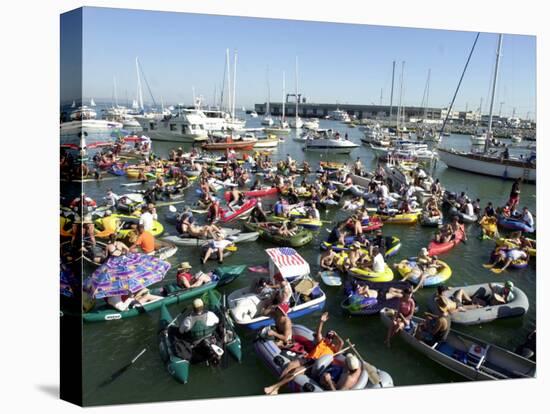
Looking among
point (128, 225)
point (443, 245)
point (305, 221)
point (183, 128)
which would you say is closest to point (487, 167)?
point (443, 245)

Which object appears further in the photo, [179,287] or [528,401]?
[179,287]

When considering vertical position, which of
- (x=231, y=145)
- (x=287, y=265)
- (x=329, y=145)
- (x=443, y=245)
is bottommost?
(x=443, y=245)

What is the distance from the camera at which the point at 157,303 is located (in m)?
10.3

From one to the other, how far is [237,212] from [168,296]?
722 cm

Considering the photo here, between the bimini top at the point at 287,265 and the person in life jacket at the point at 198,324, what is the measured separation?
2.32 metres

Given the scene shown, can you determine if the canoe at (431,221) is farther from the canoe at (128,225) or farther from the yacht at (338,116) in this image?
the yacht at (338,116)

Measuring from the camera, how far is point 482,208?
21812 millimetres

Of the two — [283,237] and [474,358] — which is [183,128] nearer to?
[283,237]

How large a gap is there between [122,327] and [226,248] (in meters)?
4.81

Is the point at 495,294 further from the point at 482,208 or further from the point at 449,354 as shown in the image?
the point at 482,208

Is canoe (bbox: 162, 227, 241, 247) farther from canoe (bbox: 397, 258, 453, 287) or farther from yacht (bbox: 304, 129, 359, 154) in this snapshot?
yacht (bbox: 304, 129, 359, 154)

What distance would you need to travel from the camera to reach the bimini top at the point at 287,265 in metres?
10.6

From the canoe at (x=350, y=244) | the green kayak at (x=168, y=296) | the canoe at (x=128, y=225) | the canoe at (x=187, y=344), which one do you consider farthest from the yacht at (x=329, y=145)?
the canoe at (x=187, y=344)
